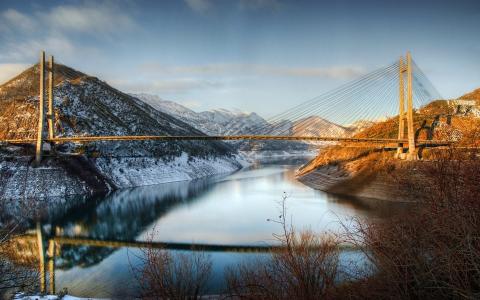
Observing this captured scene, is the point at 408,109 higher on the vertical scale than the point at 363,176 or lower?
higher

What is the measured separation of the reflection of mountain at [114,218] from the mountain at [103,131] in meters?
7.85

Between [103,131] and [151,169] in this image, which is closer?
[151,169]

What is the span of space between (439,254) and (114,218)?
26.4m

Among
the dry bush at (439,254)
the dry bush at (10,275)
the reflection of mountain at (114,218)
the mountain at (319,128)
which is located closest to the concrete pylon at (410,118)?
the mountain at (319,128)

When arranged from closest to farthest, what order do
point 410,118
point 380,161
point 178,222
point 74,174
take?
point 178,222
point 410,118
point 380,161
point 74,174

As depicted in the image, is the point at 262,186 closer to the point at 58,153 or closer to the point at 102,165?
the point at 102,165

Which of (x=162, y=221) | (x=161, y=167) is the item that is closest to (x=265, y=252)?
(x=162, y=221)

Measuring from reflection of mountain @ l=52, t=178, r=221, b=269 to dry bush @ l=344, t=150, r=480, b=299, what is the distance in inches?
576

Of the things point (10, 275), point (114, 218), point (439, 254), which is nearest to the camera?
point (439, 254)

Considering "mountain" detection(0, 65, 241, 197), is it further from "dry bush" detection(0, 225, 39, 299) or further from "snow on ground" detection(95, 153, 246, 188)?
"dry bush" detection(0, 225, 39, 299)

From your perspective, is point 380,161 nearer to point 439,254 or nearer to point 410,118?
point 410,118

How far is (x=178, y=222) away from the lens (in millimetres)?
26422

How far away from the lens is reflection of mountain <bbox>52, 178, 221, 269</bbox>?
1944 centimetres

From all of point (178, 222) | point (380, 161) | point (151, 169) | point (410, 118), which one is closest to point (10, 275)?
point (178, 222)
